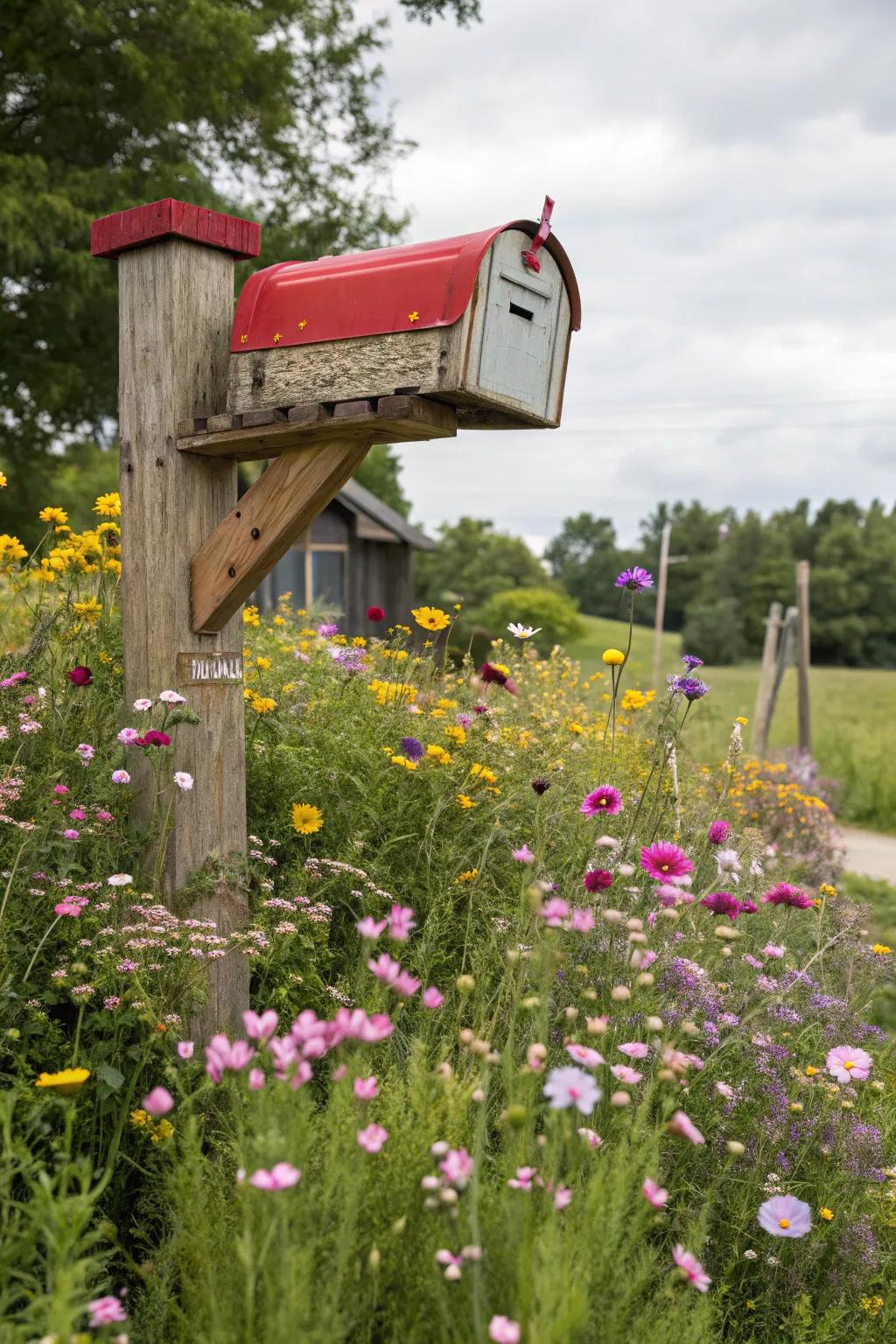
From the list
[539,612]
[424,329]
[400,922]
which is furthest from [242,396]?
[539,612]

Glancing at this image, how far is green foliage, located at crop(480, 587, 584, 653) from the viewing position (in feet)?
153

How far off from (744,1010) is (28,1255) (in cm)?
200

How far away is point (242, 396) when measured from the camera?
2816mm

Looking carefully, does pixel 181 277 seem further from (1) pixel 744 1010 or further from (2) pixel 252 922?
(1) pixel 744 1010

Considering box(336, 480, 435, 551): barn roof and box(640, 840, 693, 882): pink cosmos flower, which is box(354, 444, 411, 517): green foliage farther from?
box(640, 840, 693, 882): pink cosmos flower

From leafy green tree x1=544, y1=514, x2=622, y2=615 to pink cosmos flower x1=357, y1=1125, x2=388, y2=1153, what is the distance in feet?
212

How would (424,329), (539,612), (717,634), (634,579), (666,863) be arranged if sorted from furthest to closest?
(717,634) < (539,612) < (634,579) < (424,329) < (666,863)

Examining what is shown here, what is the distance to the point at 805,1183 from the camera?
8.02ft

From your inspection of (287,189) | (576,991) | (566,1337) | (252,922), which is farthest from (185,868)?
(287,189)

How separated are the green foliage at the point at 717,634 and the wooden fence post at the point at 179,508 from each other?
55553mm

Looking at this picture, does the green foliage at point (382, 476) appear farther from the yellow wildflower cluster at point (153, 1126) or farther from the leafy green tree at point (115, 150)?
the yellow wildflower cluster at point (153, 1126)

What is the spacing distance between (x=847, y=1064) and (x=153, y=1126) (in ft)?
4.85

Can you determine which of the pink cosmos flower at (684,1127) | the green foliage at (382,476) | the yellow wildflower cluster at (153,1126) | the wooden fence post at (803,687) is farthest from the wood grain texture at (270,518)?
the green foliage at (382,476)

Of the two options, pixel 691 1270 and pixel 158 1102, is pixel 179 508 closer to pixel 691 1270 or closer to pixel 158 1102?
pixel 158 1102
